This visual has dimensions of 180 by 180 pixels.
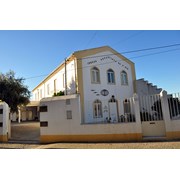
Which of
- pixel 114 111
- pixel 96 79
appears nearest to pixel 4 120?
pixel 114 111

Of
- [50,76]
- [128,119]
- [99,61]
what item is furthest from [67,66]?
[128,119]

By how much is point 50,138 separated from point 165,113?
247 inches

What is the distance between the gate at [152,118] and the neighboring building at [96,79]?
4440 mm

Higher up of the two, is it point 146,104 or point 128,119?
point 146,104

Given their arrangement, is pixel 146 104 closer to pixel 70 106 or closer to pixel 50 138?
pixel 70 106

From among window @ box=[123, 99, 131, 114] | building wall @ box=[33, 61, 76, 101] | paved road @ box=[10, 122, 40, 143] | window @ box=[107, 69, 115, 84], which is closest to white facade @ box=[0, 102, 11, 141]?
paved road @ box=[10, 122, 40, 143]

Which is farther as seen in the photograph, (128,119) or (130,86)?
(130,86)

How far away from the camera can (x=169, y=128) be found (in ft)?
25.8

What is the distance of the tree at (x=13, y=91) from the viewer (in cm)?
1438

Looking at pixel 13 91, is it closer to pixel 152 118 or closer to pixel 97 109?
pixel 97 109

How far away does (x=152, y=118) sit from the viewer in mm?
8375

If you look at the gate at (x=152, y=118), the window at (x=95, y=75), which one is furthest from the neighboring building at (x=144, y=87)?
the gate at (x=152, y=118)

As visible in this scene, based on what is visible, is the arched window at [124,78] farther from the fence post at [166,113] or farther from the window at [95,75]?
the fence post at [166,113]

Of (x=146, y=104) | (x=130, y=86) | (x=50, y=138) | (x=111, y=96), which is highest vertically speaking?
(x=130, y=86)
